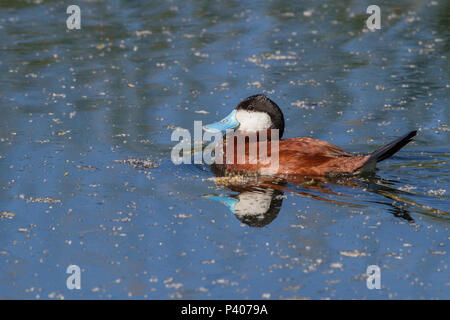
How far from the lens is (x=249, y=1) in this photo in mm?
12766

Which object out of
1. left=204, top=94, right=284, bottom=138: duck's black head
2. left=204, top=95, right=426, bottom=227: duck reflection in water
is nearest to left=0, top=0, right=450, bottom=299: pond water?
left=204, top=95, right=426, bottom=227: duck reflection in water

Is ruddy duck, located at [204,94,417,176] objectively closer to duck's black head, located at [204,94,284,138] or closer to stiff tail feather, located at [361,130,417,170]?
stiff tail feather, located at [361,130,417,170]

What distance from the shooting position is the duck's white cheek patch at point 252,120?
7.56m

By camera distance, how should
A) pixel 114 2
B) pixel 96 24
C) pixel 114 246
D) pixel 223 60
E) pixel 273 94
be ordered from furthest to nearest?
pixel 114 2, pixel 96 24, pixel 223 60, pixel 273 94, pixel 114 246

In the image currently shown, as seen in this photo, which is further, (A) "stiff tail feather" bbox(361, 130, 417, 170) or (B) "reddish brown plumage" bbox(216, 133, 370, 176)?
(B) "reddish brown plumage" bbox(216, 133, 370, 176)

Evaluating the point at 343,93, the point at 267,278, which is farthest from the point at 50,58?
the point at 267,278

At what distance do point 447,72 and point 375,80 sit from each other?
90cm

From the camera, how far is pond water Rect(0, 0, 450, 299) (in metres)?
4.97

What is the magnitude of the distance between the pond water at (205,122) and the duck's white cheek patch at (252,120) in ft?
2.05

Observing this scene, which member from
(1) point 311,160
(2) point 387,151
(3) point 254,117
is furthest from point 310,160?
(3) point 254,117

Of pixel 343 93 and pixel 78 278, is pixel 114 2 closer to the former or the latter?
pixel 343 93

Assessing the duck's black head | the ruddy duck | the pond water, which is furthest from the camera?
the duck's black head

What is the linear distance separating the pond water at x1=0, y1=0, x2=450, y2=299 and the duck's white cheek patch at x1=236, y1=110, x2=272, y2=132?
0.63 metres

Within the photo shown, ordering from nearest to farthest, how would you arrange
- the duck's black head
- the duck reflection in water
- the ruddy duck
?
1. the duck reflection in water
2. the ruddy duck
3. the duck's black head
